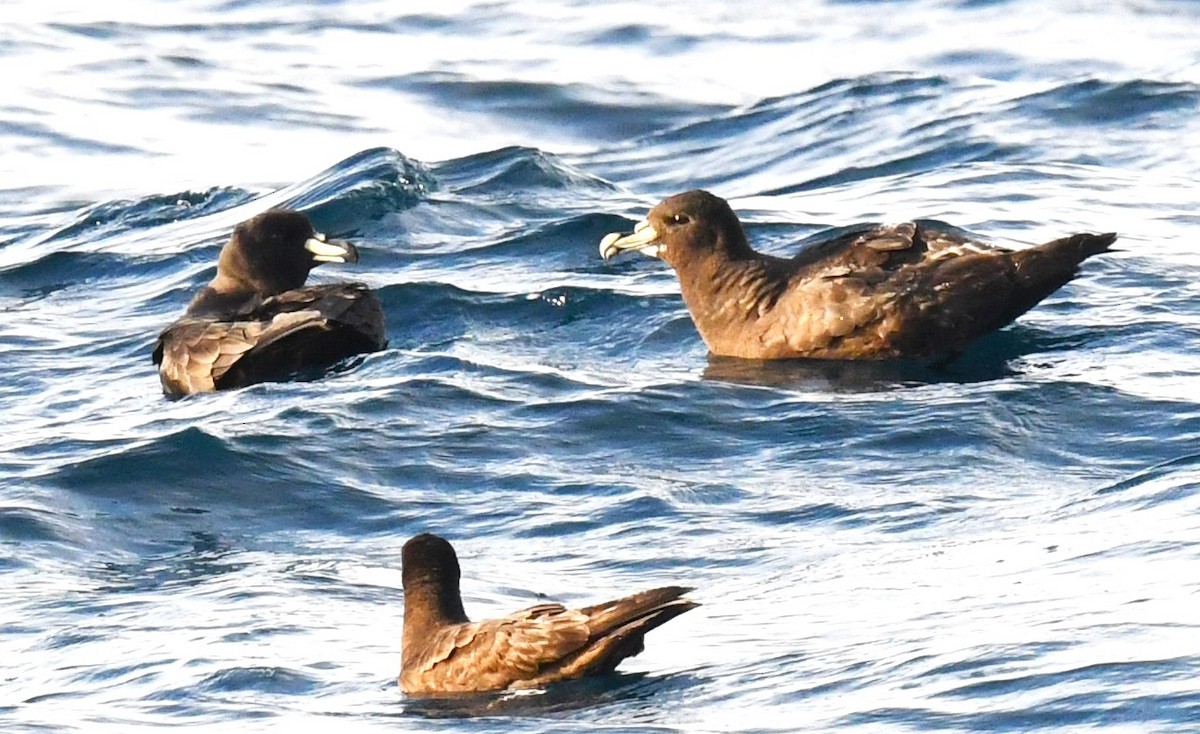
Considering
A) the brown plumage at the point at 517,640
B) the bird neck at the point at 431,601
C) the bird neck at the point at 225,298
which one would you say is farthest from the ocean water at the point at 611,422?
the bird neck at the point at 225,298

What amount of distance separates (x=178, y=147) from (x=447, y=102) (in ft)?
8.35

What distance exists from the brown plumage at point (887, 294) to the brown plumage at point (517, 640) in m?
4.32

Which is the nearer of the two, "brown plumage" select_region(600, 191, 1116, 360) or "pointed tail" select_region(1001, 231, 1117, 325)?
"brown plumage" select_region(600, 191, 1116, 360)

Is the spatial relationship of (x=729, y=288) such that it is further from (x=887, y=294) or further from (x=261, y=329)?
(x=261, y=329)

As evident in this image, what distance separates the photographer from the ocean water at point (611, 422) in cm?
729

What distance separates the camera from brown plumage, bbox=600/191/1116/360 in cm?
1144

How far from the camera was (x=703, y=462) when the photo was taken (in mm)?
10250

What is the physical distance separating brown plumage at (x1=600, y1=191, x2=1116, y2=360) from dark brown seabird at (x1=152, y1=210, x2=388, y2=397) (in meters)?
1.88

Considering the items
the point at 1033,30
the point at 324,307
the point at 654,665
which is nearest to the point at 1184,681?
the point at 654,665

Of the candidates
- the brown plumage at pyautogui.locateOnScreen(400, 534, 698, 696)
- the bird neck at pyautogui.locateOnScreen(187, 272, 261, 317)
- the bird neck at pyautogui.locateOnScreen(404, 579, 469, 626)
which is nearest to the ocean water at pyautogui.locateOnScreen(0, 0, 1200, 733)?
the brown plumage at pyautogui.locateOnScreen(400, 534, 698, 696)

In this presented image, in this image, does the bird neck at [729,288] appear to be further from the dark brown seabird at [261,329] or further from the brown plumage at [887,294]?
the dark brown seabird at [261,329]

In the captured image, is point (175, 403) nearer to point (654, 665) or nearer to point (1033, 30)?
point (654, 665)

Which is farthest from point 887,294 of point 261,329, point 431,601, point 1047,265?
point 431,601

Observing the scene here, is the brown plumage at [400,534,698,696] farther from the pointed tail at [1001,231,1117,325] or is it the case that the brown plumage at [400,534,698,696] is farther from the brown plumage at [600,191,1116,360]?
the pointed tail at [1001,231,1117,325]
